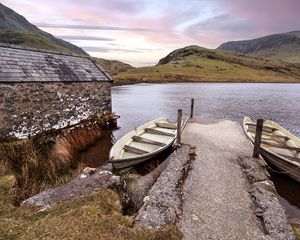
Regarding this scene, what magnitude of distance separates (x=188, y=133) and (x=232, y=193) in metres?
7.10

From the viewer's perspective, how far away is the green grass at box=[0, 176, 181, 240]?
14.9ft

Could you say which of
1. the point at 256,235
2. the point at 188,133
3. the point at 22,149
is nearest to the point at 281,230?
the point at 256,235

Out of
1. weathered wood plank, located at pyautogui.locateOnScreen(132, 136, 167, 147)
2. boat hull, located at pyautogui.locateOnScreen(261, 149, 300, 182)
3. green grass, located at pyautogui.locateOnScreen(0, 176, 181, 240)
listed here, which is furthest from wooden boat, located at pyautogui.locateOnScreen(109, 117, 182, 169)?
boat hull, located at pyautogui.locateOnScreen(261, 149, 300, 182)

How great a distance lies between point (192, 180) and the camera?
779cm

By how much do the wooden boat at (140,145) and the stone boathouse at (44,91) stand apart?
447 centimetres

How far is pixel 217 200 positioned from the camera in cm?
662

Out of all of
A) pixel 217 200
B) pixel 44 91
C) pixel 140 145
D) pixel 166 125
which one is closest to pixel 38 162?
pixel 44 91

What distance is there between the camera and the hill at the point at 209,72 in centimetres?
9281

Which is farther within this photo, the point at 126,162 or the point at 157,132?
the point at 157,132

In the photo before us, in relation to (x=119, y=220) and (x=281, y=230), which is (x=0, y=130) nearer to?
(x=119, y=220)

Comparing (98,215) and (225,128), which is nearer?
(98,215)

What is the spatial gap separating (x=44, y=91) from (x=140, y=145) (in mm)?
6012

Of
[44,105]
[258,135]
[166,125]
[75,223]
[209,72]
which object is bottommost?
[209,72]

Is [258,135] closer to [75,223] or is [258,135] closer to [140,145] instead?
[140,145]
